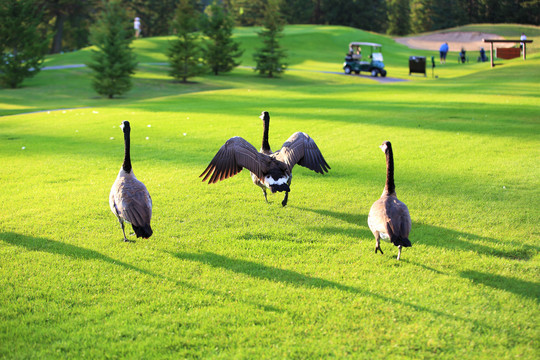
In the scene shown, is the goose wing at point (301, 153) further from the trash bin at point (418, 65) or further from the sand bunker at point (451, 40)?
the sand bunker at point (451, 40)

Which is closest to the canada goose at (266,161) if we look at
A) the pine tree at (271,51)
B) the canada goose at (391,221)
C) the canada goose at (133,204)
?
the canada goose at (133,204)

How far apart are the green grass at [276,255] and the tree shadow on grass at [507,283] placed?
24mm

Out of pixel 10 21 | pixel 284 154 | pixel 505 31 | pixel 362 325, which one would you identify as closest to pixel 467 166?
pixel 284 154

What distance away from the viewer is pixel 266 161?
28.6 ft

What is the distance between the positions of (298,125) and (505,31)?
80012mm

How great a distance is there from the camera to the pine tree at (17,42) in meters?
39.4

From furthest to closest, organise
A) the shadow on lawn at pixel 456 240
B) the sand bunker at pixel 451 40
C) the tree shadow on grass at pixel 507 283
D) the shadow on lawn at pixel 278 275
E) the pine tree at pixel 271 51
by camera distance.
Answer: the sand bunker at pixel 451 40, the pine tree at pixel 271 51, the shadow on lawn at pixel 456 240, the tree shadow on grass at pixel 507 283, the shadow on lawn at pixel 278 275

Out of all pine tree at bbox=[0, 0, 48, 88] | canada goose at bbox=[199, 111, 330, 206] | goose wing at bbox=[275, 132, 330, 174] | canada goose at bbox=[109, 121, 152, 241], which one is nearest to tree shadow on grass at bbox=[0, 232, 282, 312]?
canada goose at bbox=[109, 121, 152, 241]

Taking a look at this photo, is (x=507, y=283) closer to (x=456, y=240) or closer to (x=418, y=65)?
(x=456, y=240)

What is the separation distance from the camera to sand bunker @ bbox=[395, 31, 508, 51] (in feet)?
265

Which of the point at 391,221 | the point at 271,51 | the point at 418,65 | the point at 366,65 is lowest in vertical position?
the point at 391,221

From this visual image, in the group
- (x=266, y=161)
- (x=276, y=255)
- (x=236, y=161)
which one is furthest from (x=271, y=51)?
(x=276, y=255)

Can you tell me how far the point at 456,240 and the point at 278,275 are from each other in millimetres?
3138

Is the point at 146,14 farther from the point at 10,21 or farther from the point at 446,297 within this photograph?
the point at 446,297
